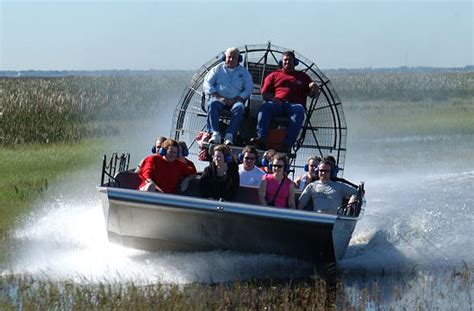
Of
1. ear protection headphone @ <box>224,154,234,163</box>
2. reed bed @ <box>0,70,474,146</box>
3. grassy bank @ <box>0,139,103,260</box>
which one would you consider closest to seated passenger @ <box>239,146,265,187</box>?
ear protection headphone @ <box>224,154,234,163</box>

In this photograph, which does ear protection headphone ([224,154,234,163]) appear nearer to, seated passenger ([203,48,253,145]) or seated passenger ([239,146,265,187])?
seated passenger ([239,146,265,187])

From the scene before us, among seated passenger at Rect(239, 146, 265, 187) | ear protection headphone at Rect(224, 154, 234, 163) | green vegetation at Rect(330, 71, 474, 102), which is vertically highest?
green vegetation at Rect(330, 71, 474, 102)

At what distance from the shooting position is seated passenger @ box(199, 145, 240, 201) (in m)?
13.3

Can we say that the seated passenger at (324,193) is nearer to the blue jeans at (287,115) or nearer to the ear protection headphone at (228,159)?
the ear protection headphone at (228,159)

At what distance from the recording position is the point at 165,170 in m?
13.5

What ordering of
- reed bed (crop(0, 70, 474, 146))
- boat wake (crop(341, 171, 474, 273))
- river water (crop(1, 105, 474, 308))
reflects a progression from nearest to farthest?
river water (crop(1, 105, 474, 308)) → boat wake (crop(341, 171, 474, 273)) → reed bed (crop(0, 70, 474, 146))

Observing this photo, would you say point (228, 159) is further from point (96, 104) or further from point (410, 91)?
point (410, 91)

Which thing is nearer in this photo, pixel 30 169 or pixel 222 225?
pixel 222 225

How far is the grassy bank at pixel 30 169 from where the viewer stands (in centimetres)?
1671

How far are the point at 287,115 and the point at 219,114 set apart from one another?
97 centimetres

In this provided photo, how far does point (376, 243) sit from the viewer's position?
49.1 feet

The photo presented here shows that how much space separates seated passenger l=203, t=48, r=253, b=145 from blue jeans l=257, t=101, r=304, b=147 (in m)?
0.30

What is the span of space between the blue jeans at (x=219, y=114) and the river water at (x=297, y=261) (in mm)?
2051

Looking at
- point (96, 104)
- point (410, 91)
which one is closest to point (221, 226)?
point (96, 104)
